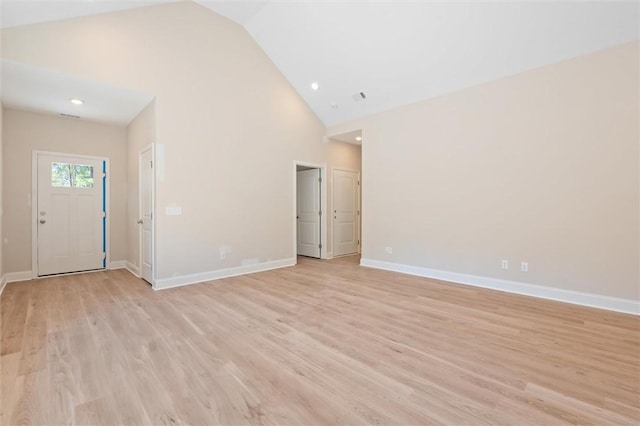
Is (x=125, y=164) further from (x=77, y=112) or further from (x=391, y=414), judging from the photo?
(x=391, y=414)

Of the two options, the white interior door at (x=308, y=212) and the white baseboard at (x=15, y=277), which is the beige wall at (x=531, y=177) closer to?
the white interior door at (x=308, y=212)

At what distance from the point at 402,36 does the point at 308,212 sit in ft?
13.2

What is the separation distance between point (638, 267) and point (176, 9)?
6.69m

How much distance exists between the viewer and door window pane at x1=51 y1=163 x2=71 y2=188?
16.2 feet

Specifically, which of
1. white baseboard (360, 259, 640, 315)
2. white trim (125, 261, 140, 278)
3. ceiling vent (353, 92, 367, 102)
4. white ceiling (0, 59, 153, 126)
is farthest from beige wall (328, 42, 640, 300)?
white trim (125, 261, 140, 278)

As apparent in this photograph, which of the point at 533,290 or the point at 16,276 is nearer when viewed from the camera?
the point at 533,290

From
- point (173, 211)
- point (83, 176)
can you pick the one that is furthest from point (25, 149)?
point (173, 211)

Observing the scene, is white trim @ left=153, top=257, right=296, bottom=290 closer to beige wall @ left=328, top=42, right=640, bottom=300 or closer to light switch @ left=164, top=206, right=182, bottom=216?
light switch @ left=164, top=206, right=182, bottom=216

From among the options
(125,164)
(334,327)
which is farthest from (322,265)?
(125,164)

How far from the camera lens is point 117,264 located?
5.58 metres

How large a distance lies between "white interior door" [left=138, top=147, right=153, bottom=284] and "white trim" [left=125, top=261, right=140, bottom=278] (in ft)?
0.70

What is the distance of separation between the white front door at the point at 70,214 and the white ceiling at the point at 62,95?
0.88 metres

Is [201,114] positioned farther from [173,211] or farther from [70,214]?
[70,214]

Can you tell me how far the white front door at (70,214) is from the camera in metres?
4.84
